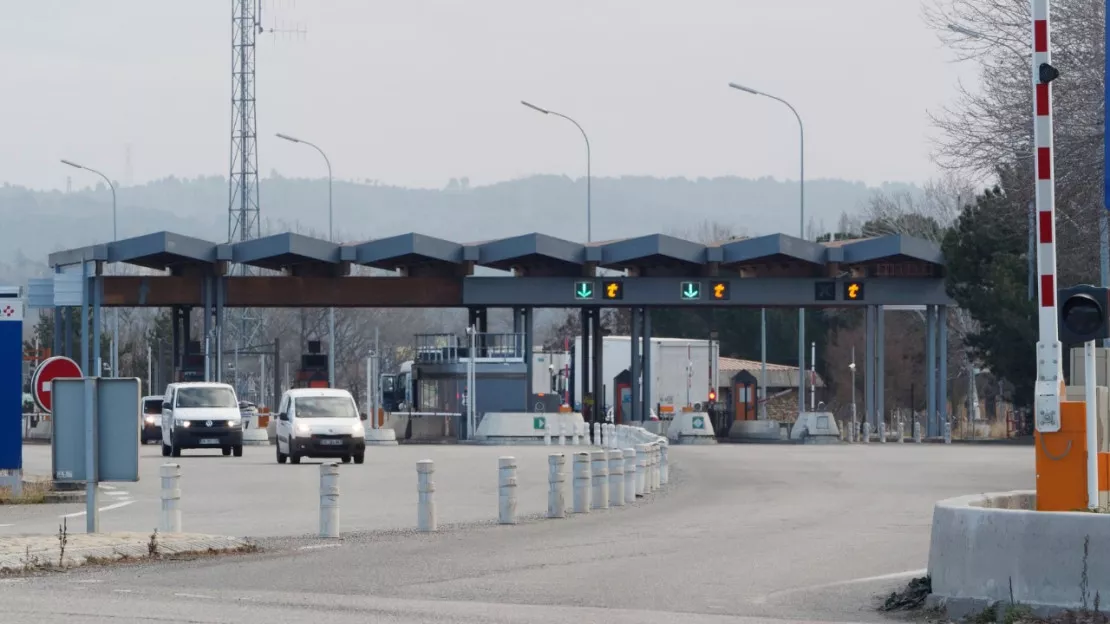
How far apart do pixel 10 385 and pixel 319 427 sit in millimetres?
14300

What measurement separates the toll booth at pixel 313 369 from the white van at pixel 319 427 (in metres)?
27.8

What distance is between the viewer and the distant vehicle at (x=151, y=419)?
5759 centimetres

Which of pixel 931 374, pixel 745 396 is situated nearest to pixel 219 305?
pixel 931 374

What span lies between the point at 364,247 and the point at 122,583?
44.7m

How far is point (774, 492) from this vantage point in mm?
27797

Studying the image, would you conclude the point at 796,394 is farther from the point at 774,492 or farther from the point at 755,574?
the point at 755,574

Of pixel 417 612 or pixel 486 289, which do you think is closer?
pixel 417 612

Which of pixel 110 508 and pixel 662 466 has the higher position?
pixel 662 466

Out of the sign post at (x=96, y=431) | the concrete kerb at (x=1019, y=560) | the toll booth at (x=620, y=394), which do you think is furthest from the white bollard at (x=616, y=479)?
the toll booth at (x=620, y=394)

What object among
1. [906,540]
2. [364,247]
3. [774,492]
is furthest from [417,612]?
[364,247]

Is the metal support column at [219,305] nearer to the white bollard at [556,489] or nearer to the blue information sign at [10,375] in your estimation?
the blue information sign at [10,375]

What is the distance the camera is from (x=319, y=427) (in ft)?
128

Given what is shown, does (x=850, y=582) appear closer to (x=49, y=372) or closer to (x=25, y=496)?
(x=49, y=372)

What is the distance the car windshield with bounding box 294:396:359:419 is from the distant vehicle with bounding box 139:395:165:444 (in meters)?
19.0
